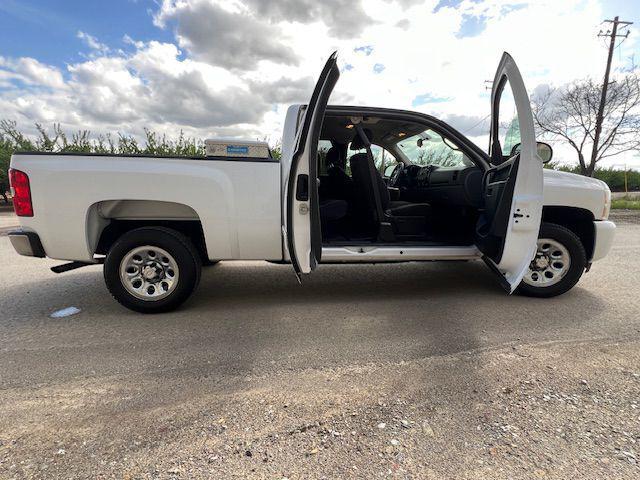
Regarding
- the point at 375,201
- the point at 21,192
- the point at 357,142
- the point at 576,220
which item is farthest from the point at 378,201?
the point at 21,192

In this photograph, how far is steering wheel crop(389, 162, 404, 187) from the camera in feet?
18.3

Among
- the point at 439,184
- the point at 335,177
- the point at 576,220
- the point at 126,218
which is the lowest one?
the point at 576,220

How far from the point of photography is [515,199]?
3.39m

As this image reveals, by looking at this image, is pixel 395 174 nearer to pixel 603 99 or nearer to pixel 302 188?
pixel 302 188

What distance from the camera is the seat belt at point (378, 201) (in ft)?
12.9

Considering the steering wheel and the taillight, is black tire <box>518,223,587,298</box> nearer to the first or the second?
the steering wheel

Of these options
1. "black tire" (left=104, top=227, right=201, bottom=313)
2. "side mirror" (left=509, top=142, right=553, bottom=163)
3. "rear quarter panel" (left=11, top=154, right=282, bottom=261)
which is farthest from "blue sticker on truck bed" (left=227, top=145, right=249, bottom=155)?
"side mirror" (left=509, top=142, right=553, bottom=163)

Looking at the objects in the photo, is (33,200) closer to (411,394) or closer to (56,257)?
(56,257)

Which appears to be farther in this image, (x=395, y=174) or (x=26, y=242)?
(x=395, y=174)

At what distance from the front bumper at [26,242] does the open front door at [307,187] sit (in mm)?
2204

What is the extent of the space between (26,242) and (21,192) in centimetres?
44

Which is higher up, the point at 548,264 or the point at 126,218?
the point at 126,218

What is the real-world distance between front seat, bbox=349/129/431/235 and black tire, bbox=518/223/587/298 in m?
1.20

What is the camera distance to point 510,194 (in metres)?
3.41
